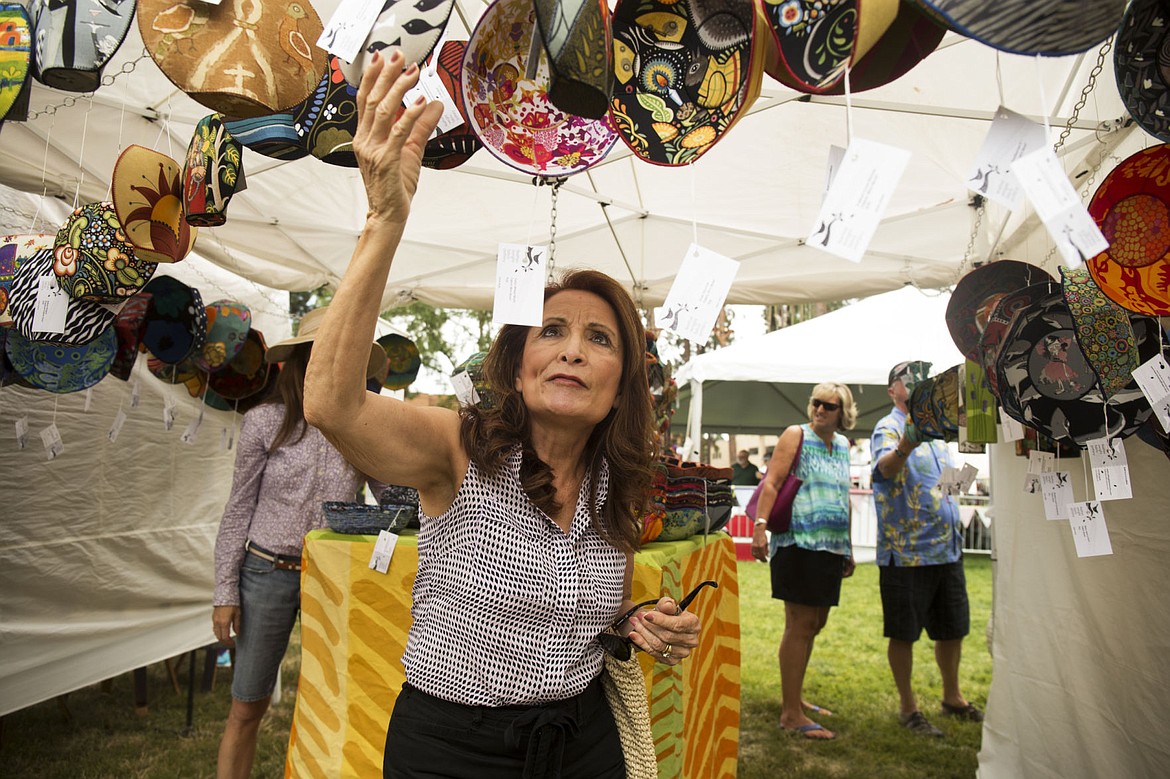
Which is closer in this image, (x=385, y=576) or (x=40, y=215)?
(x=385, y=576)

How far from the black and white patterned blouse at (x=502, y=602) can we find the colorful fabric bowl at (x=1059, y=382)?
46.3 inches

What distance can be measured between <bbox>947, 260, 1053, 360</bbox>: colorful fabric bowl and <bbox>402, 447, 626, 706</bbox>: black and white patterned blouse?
153 centimetres

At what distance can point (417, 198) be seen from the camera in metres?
3.89

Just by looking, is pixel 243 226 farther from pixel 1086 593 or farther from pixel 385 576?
pixel 1086 593

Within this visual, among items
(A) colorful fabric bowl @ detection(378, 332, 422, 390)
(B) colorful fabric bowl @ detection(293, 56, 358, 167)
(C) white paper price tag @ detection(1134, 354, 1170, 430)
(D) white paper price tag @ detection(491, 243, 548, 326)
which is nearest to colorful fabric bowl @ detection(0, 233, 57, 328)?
(B) colorful fabric bowl @ detection(293, 56, 358, 167)

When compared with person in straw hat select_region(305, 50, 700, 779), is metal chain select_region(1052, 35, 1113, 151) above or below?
above

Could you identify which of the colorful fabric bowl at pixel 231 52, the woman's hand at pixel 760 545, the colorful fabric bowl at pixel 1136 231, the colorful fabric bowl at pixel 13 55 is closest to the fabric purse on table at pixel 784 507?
the woman's hand at pixel 760 545

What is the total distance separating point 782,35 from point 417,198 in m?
2.94

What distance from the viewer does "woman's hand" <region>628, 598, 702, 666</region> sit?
1332mm

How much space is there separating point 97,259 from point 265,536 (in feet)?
3.20

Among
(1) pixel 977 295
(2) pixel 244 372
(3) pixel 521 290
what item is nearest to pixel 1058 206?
(3) pixel 521 290

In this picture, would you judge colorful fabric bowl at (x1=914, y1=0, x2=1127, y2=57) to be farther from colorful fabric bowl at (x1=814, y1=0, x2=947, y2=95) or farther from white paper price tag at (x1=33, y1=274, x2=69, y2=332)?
white paper price tag at (x1=33, y1=274, x2=69, y2=332)

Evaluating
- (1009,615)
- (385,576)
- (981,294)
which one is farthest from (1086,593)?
(385,576)

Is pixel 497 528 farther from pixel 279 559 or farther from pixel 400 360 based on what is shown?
pixel 400 360
